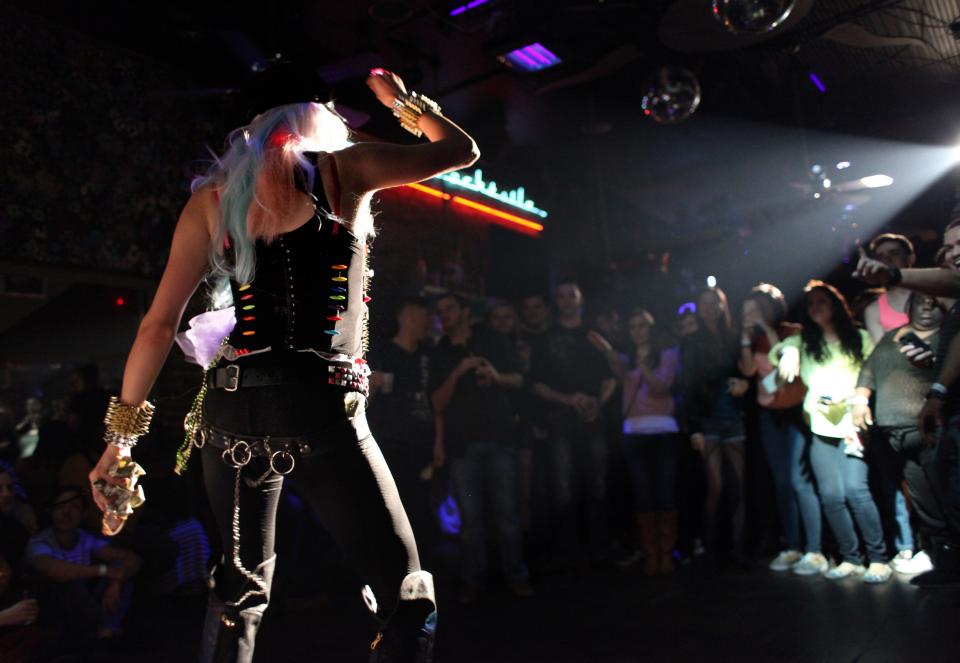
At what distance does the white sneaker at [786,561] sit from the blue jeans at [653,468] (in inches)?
29.7

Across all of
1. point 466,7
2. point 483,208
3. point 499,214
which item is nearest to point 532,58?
point 466,7

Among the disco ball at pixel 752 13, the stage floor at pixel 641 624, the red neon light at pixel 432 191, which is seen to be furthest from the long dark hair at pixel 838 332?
the red neon light at pixel 432 191

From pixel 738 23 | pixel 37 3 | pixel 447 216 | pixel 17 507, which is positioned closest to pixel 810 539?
pixel 738 23

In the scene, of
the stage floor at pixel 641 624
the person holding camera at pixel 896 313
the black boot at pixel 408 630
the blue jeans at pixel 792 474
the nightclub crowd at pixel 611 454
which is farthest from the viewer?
the blue jeans at pixel 792 474

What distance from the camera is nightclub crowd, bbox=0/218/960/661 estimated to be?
154 inches

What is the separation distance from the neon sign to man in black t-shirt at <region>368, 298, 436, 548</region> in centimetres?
371

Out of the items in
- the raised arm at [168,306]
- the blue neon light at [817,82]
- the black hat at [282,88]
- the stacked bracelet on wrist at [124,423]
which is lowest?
the stacked bracelet on wrist at [124,423]

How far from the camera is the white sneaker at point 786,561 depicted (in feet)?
16.1

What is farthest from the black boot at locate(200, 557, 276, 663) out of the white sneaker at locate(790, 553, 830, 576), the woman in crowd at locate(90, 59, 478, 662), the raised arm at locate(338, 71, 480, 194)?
the white sneaker at locate(790, 553, 830, 576)

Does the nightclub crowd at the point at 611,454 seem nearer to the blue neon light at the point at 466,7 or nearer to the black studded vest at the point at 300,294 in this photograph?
the blue neon light at the point at 466,7

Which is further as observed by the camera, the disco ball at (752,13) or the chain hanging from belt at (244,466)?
the disco ball at (752,13)

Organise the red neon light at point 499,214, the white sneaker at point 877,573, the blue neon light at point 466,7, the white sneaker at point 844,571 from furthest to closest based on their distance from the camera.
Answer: the red neon light at point 499,214 < the blue neon light at point 466,7 < the white sneaker at point 844,571 < the white sneaker at point 877,573

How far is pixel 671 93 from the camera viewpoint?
6422 millimetres

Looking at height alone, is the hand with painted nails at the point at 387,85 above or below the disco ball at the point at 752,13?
below
